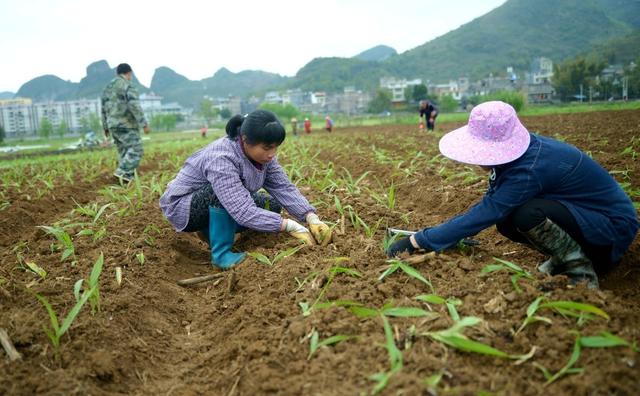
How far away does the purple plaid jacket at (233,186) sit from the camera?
8.97 ft

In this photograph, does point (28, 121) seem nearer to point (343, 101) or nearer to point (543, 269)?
point (343, 101)

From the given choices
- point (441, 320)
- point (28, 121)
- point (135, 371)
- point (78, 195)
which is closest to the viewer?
point (441, 320)

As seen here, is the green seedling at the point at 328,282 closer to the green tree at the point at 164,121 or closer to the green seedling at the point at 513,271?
the green seedling at the point at 513,271

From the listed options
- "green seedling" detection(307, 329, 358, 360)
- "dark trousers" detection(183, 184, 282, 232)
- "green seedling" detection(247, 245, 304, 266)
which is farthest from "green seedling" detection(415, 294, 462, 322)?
"dark trousers" detection(183, 184, 282, 232)

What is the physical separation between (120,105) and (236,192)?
5.35 meters

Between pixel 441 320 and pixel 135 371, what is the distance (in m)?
1.22

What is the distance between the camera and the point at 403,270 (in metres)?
2.10

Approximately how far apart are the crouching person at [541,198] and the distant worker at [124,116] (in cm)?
605

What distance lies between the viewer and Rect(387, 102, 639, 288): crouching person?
201cm

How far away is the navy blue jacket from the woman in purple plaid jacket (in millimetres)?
955

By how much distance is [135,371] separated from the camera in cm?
185

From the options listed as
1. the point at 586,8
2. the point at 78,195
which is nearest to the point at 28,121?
the point at 78,195

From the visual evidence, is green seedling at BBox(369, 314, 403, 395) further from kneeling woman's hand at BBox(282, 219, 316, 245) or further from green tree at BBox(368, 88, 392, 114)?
green tree at BBox(368, 88, 392, 114)

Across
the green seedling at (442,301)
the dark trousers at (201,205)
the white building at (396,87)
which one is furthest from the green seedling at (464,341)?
the white building at (396,87)
